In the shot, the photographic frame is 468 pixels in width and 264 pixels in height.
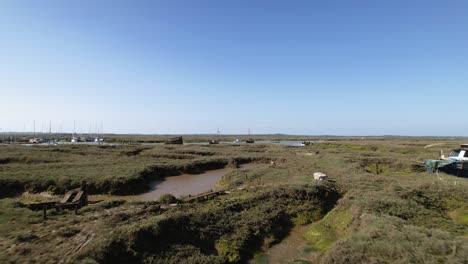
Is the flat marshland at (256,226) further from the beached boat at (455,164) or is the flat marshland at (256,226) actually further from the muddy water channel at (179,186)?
the beached boat at (455,164)

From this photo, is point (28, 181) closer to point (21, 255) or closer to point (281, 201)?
point (21, 255)

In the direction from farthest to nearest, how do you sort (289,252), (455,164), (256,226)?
(455,164) → (256,226) → (289,252)

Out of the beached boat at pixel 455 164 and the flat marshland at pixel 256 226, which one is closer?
the flat marshland at pixel 256 226

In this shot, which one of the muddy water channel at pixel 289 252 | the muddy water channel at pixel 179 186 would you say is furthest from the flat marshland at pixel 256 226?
the muddy water channel at pixel 179 186

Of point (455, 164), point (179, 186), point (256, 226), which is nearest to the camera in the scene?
point (256, 226)

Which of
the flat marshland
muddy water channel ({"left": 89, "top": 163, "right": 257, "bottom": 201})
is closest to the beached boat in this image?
the flat marshland

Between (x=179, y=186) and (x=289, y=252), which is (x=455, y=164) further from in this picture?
(x=179, y=186)

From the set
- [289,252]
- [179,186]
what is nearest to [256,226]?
[289,252]

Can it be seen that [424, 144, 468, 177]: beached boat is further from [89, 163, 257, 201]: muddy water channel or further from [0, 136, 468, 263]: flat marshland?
[89, 163, 257, 201]: muddy water channel
